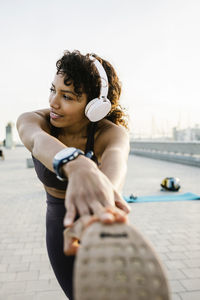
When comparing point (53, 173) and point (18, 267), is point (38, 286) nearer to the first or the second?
point (18, 267)

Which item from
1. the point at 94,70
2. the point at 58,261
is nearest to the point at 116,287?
the point at 58,261

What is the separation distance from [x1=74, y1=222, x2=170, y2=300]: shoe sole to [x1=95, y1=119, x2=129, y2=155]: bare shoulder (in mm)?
863

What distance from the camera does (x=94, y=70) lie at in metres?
1.62

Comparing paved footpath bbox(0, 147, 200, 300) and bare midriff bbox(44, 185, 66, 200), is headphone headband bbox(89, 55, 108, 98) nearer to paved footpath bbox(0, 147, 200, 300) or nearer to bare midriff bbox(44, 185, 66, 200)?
bare midriff bbox(44, 185, 66, 200)

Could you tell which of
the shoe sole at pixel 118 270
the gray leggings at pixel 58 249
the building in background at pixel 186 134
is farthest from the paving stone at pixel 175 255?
the building in background at pixel 186 134

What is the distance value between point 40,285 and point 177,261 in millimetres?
1805

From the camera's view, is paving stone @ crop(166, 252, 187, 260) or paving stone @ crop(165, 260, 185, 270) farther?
paving stone @ crop(166, 252, 187, 260)

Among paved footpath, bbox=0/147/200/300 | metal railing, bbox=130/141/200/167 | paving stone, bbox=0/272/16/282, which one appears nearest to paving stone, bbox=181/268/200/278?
paved footpath, bbox=0/147/200/300

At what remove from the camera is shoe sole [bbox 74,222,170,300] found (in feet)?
2.09

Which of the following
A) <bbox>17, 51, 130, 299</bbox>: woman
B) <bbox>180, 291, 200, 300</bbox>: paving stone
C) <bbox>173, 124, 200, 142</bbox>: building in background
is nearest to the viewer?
<bbox>17, 51, 130, 299</bbox>: woman

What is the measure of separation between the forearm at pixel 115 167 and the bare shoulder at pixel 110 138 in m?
0.10

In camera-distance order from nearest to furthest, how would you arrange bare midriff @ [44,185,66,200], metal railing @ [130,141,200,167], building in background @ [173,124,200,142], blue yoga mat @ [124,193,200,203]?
1. bare midriff @ [44,185,66,200]
2. blue yoga mat @ [124,193,200,203]
3. metal railing @ [130,141,200,167]
4. building in background @ [173,124,200,142]

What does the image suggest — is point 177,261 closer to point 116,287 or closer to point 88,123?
point 88,123

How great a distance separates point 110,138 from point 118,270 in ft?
3.41
